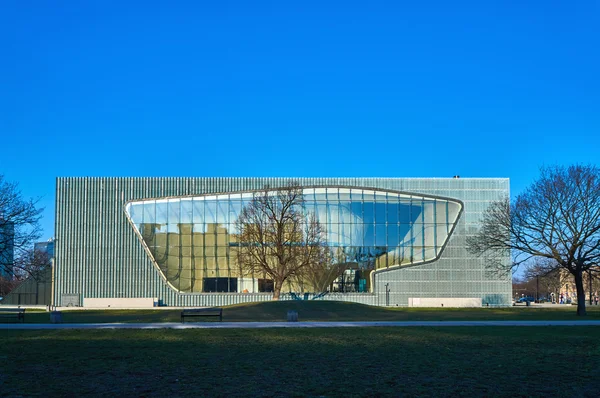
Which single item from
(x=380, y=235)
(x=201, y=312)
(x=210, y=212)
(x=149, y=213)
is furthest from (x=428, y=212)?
(x=201, y=312)

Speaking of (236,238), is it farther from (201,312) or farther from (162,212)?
(201,312)

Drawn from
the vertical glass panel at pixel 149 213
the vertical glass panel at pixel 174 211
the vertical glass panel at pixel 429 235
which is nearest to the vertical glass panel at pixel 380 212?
the vertical glass panel at pixel 429 235

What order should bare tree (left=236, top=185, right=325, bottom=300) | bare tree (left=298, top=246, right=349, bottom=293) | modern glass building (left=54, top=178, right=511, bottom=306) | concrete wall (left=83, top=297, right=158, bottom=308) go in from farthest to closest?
modern glass building (left=54, top=178, right=511, bottom=306) < concrete wall (left=83, top=297, right=158, bottom=308) < bare tree (left=298, top=246, right=349, bottom=293) < bare tree (left=236, top=185, right=325, bottom=300)

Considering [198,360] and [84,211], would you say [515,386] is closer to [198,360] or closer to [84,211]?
[198,360]

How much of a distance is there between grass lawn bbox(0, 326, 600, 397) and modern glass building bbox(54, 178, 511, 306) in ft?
132

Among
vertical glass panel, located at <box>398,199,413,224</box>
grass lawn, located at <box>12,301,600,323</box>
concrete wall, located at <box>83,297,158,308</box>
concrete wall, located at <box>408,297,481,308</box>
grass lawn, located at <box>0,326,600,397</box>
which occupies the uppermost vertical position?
vertical glass panel, located at <box>398,199,413,224</box>

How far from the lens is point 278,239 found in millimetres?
52625

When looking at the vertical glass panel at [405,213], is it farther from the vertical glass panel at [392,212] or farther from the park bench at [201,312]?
the park bench at [201,312]

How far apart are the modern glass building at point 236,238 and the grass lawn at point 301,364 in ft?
132

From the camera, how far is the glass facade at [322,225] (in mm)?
64812

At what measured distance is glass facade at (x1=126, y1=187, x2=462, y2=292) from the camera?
213ft

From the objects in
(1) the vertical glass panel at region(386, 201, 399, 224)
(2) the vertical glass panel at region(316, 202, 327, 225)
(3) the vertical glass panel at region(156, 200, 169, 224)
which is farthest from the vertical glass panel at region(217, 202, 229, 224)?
(1) the vertical glass panel at region(386, 201, 399, 224)

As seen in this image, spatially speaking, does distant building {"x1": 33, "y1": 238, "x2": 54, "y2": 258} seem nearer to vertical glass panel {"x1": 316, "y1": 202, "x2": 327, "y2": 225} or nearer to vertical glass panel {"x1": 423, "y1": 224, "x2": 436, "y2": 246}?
vertical glass panel {"x1": 316, "y1": 202, "x2": 327, "y2": 225}

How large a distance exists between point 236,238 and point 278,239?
1209 cm
